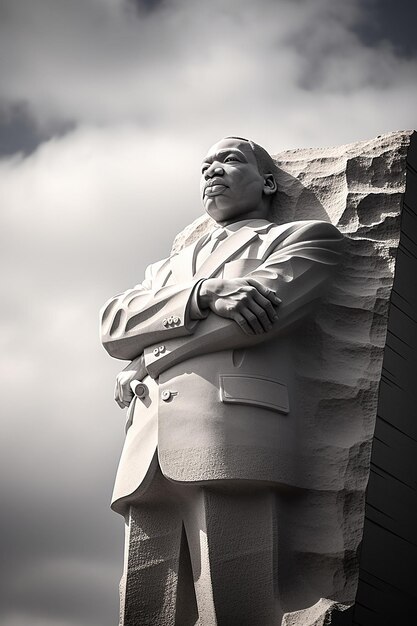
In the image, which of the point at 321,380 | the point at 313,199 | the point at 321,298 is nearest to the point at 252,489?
the point at 321,380

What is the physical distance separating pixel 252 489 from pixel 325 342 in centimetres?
107

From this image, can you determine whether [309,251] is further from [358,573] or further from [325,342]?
[358,573]

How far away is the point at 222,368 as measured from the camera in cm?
576

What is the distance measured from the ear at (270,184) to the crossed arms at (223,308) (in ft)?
1.66

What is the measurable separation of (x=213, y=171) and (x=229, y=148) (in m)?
0.20

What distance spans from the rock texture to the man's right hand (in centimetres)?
48

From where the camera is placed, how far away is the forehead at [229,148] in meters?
6.59

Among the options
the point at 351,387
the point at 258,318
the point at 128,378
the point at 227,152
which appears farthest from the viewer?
the point at 227,152

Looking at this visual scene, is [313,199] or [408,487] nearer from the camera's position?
[408,487]

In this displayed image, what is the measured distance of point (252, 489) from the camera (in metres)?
5.60

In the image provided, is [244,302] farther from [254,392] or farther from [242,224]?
[242,224]

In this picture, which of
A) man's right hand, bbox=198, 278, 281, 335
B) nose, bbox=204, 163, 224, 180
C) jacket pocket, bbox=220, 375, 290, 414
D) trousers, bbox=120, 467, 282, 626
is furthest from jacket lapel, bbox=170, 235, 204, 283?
trousers, bbox=120, 467, 282, 626

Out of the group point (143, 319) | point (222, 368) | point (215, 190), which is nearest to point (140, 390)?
point (143, 319)

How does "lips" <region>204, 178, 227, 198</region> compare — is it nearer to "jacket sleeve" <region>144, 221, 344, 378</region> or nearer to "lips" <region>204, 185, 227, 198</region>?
"lips" <region>204, 185, 227, 198</region>
